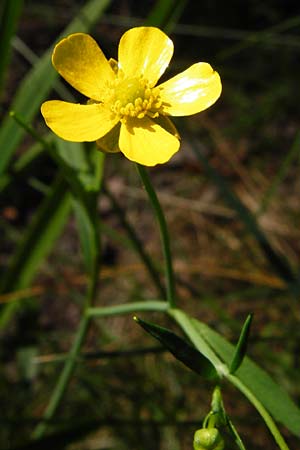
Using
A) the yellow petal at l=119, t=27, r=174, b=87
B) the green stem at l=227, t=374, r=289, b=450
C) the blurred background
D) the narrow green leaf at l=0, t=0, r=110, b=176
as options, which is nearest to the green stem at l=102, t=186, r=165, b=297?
the blurred background

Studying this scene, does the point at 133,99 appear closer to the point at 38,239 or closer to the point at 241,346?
the point at 241,346

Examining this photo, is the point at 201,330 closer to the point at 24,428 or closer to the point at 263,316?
the point at 24,428

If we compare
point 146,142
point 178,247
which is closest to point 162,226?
point 146,142

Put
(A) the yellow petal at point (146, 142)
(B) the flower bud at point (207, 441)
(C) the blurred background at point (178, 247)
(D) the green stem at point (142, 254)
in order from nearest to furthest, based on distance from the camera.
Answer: (B) the flower bud at point (207, 441)
(A) the yellow petal at point (146, 142)
(D) the green stem at point (142, 254)
(C) the blurred background at point (178, 247)

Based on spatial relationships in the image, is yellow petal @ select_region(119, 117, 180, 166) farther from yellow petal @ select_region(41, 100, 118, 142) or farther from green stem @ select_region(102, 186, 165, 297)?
green stem @ select_region(102, 186, 165, 297)

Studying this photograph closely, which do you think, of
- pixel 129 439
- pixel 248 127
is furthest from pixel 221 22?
pixel 129 439

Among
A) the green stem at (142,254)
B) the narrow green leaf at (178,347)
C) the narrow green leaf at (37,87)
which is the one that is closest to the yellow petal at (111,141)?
the narrow green leaf at (178,347)

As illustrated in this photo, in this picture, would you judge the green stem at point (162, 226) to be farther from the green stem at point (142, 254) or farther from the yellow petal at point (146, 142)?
the green stem at point (142, 254)
